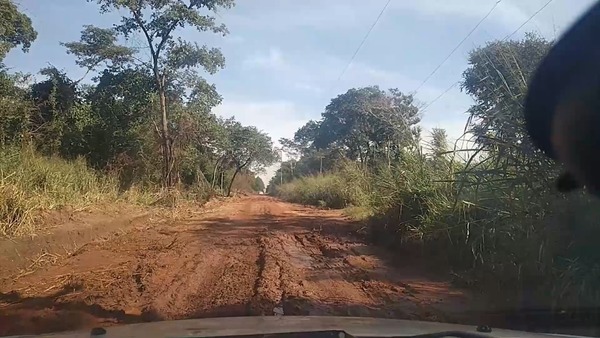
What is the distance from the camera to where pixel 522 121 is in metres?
6.78

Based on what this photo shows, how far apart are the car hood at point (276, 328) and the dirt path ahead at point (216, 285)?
228cm

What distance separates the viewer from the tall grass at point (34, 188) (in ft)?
32.0

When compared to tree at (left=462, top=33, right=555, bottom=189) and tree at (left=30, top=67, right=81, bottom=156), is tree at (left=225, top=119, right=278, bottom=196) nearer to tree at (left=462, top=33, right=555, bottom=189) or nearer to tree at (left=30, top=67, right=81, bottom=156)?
tree at (left=30, top=67, right=81, bottom=156)

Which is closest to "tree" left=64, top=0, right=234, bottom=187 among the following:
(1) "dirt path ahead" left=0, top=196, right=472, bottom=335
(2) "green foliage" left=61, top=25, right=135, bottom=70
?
(2) "green foliage" left=61, top=25, right=135, bottom=70

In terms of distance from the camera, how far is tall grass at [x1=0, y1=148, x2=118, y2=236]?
384 inches

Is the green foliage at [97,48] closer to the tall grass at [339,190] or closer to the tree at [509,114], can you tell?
the tall grass at [339,190]

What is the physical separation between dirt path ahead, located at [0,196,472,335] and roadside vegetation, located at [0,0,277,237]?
13.7ft

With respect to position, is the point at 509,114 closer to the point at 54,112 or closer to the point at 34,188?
the point at 34,188

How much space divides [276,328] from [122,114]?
21765 millimetres

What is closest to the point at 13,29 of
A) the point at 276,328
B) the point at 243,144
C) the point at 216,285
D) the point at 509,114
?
the point at 216,285

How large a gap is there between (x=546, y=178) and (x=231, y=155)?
1675 inches

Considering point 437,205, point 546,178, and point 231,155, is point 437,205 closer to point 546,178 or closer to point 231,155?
point 546,178

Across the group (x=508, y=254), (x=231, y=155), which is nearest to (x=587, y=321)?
(x=508, y=254)

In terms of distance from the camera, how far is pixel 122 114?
2375 centimetres
